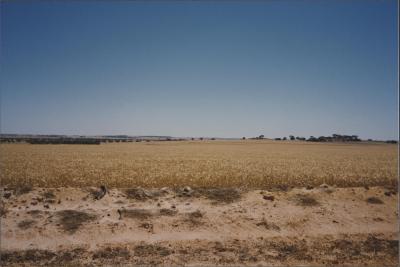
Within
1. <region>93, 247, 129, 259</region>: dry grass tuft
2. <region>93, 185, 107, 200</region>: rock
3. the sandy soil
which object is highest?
<region>93, 185, 107, 200</region>: rock

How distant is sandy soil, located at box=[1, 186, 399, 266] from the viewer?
292 inches

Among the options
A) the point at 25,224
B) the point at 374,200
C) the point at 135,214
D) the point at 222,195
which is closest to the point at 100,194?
the point at 135,214

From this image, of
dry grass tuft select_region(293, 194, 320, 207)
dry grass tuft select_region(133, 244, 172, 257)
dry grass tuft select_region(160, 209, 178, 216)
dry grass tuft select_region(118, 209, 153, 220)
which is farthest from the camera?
dry grass tuft select_region(293, 194, 320, 207)

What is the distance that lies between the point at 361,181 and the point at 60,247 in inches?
788

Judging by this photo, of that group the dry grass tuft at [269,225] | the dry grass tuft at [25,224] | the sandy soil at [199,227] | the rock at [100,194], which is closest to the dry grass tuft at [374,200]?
the sandy soil at [199,227]

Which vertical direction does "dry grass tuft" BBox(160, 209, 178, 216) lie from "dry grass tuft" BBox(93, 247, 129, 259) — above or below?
above

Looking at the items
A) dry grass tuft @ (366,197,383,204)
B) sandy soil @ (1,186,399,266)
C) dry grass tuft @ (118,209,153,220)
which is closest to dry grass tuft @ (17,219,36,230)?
sandy soil @ (1,186,399,266)

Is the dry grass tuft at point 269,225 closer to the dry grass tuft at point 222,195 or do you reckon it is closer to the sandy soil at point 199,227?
the sandy soil at point 199,227

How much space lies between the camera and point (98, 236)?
336 inches

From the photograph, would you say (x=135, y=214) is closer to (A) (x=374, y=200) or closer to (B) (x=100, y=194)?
(B) (x=100, y=194)

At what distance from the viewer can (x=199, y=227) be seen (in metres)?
9.27

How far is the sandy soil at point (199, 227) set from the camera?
742 cm

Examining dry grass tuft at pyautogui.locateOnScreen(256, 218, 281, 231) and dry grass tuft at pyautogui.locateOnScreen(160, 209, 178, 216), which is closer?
dry grass tuft at pyautogui.locateOnScreen(256, 218, 281, 231)

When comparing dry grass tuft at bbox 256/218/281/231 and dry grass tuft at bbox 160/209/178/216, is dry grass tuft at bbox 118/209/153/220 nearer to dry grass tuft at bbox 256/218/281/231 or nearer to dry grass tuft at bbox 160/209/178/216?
dry grass tuft at bbox 160/209/178/216
